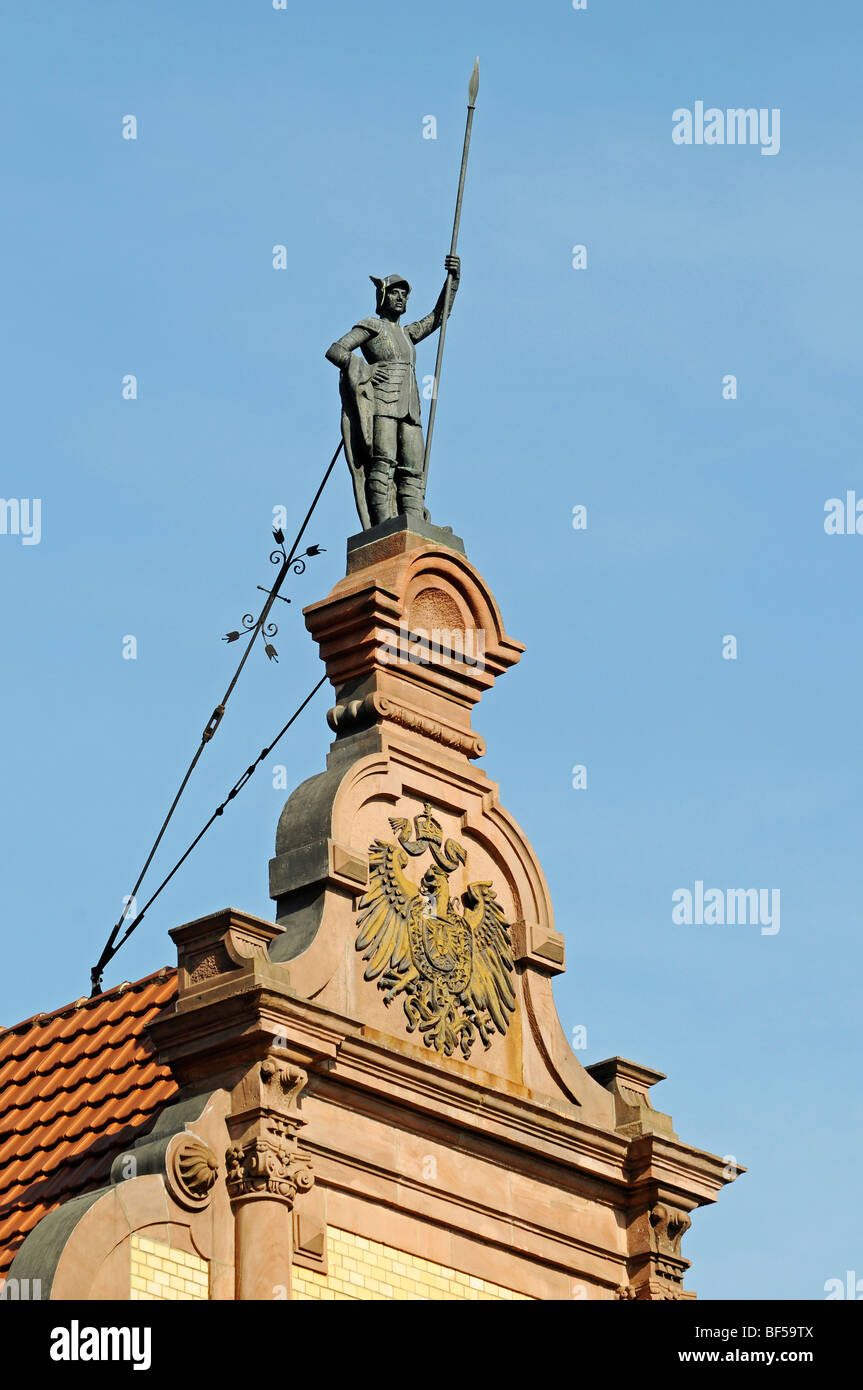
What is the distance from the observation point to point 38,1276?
22703mm

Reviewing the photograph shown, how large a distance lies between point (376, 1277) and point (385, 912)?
2.58m

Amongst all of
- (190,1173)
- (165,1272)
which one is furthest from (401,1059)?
(165,1272)

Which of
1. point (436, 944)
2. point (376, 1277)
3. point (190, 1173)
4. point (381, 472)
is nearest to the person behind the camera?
point (190, 1173)

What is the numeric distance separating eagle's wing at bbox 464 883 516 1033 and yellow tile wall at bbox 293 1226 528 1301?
1.99 meters

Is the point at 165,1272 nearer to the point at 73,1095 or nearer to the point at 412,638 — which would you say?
the point at 73,1095

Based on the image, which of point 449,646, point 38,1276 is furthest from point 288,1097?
point 449,646

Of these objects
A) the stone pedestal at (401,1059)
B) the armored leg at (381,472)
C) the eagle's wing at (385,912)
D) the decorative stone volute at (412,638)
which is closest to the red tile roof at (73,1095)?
the stone pedestal at (401,1059)

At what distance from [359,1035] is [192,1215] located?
5.91 feet

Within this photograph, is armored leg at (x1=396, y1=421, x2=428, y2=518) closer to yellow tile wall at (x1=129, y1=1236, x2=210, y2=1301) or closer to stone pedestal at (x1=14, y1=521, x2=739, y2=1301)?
stone pedestal at (x1=14, y1=521, x2=739, y2=1301)

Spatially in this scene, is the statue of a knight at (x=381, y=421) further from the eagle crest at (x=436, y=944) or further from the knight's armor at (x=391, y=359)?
the eagle crest at (x=436, y=944)

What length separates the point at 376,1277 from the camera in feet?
80.3

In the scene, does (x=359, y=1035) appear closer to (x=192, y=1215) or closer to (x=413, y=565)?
(x=192, y=1215)

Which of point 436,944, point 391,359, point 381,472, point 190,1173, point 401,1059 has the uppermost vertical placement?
point 391,359

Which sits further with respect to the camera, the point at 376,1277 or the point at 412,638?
the point at 412,638
